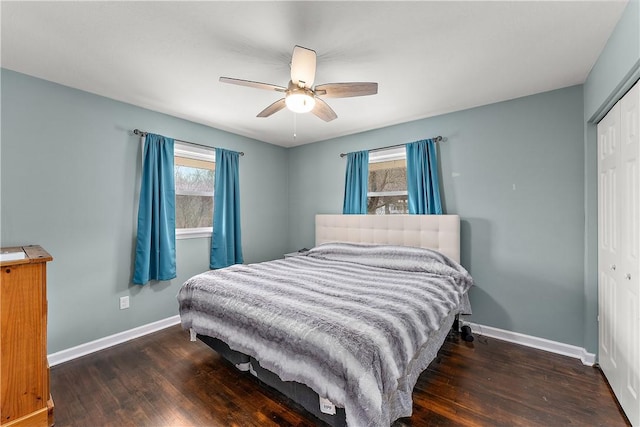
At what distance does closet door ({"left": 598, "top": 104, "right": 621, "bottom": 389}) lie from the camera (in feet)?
6.59

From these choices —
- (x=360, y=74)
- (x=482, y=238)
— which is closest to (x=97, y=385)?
(x=360, y=74)

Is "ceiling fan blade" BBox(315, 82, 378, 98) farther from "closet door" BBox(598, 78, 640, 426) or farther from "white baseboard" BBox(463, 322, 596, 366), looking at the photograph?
"white baseboard" BBox(463, 322, 596, 366)

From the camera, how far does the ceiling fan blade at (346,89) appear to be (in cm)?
199

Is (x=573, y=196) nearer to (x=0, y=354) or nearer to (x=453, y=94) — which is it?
(x=453, y=94)

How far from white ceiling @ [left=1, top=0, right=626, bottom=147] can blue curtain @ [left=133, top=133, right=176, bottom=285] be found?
1.97 feet

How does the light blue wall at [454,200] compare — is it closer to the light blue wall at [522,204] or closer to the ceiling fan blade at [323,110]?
the light blue wall at [522,204]

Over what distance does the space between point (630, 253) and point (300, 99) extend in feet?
8.12

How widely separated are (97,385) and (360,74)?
3359 millimetres

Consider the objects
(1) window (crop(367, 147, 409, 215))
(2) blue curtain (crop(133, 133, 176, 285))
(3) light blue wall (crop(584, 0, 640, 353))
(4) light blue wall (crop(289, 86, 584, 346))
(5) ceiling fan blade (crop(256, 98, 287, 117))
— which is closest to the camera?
(3) light blue wall (crop(584, 0, 640, 353))

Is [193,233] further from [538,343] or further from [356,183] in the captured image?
[538,343]

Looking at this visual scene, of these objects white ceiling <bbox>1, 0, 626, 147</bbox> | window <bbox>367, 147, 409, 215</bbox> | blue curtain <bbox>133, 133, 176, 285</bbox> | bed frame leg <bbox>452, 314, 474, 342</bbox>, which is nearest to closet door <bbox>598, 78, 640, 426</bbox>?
white ceiling <bbox>1, 0, 626, 147</bbox>

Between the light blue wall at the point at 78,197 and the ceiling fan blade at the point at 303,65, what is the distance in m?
2.24

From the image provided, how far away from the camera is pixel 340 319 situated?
1621mm

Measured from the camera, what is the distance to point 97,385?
2168mm
